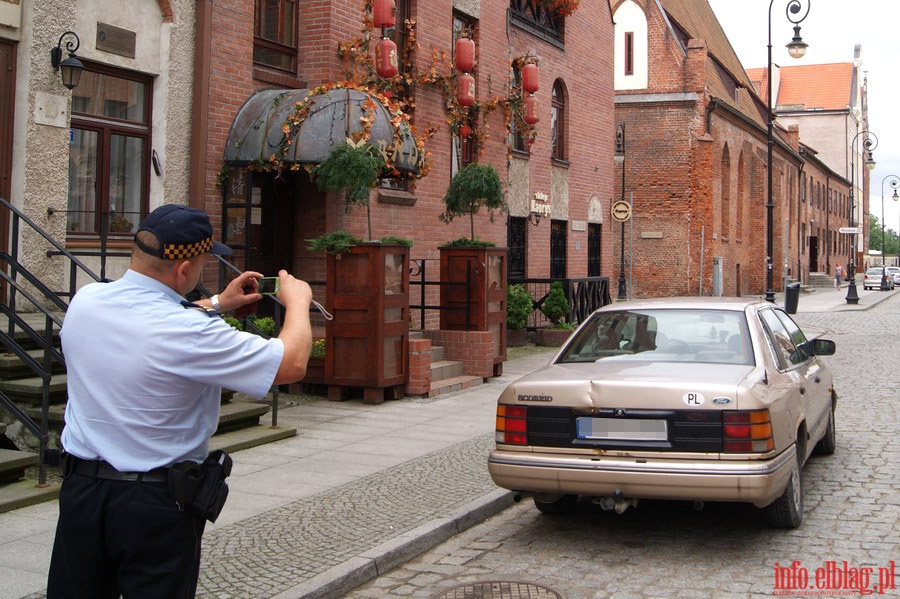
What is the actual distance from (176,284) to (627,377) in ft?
Answer: 11.7

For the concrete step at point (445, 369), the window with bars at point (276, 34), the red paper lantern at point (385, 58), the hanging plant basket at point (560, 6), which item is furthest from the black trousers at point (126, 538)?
the hanging plant basket at point (560, 6)

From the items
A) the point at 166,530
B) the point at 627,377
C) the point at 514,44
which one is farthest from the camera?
the point at 514,44

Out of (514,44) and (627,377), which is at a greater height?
(514,44)

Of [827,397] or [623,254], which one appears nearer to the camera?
[827,397]

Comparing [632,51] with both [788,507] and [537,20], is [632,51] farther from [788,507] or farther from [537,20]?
[788,507]

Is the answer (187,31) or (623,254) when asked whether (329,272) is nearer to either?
(187,31)

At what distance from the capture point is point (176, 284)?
3.23 metres

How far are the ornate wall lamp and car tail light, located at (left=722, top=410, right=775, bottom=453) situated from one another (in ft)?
24.5

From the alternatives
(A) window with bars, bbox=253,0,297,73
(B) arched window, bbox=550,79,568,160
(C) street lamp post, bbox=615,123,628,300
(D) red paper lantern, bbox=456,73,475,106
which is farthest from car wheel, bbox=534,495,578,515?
(C) street lamp post, bbox=615,123,628,300

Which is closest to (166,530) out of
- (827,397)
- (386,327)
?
(827,397)

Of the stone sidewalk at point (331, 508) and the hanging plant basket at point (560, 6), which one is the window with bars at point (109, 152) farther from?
the hanging plant basket at point (560, 6)

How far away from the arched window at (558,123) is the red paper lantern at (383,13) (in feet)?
27.4

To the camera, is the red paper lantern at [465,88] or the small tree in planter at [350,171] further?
the red paper lantern at [465,88]

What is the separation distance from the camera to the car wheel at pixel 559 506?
22.8 ft
